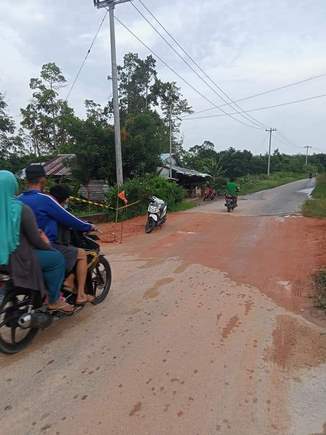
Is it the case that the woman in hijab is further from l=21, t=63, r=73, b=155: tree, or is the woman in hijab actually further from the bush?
l=21, t=63, r=73, b=155: tree

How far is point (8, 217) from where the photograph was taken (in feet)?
11.5

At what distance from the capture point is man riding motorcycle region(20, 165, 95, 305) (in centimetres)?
403

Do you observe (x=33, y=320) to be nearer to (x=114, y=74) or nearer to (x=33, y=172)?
(x=33, y=172)

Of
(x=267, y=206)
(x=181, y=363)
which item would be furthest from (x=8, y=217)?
(x=267, y=206)

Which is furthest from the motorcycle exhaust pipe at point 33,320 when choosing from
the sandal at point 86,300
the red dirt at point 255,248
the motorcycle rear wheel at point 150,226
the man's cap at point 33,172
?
the motorcycle rear wheel at point 150,226

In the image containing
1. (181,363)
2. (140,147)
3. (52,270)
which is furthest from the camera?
(140,147)

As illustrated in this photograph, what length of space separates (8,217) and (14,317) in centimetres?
97

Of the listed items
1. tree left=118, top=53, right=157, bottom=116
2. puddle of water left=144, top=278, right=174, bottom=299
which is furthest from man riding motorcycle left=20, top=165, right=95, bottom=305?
tree left=118, top=53, right=157, bottom=116

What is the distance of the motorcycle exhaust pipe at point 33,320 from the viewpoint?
12.1ft

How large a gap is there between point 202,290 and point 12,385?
9.81 ft

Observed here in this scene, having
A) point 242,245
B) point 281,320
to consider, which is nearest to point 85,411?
point 281,320

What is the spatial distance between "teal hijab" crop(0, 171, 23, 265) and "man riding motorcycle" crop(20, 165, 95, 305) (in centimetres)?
46

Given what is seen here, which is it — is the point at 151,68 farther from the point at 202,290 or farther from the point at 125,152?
the point at 202,290

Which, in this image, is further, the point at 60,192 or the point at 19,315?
the point at 60,192
